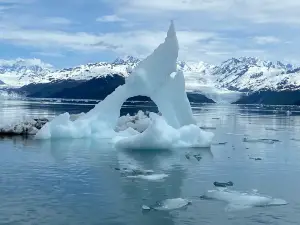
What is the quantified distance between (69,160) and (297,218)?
1273 cm

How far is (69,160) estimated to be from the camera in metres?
23.8

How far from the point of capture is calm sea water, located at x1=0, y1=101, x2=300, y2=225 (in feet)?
45.6

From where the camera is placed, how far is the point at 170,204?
1505 centimetres

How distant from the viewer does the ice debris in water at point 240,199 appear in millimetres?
15328

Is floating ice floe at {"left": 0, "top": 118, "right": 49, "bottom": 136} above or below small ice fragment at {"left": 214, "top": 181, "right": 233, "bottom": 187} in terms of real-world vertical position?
above

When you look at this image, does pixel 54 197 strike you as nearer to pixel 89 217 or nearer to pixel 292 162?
pixel 89 217

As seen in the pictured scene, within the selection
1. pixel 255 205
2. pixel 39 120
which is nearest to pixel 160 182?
pixel 255 205

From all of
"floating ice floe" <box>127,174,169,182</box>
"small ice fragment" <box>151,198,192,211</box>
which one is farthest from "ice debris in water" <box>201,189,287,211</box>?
A: "floating ice floe" <box>127,174,169,182</box>

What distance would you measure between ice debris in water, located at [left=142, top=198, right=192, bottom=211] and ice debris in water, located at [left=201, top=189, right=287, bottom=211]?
118 centimetres

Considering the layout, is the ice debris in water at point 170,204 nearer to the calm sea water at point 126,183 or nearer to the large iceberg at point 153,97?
the calm sea water at point 126,183

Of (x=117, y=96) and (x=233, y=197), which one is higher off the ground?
(x=117, y=96)

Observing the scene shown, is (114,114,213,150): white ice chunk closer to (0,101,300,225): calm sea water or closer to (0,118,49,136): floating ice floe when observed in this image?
(0,101,300,225): calm sea water

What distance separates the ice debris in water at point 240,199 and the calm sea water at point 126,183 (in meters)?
0.34

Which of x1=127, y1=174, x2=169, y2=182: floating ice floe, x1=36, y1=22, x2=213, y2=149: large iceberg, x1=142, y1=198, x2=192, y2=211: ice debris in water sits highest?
x1=36, y1=22, x2=213, y2=149: large iceberg
